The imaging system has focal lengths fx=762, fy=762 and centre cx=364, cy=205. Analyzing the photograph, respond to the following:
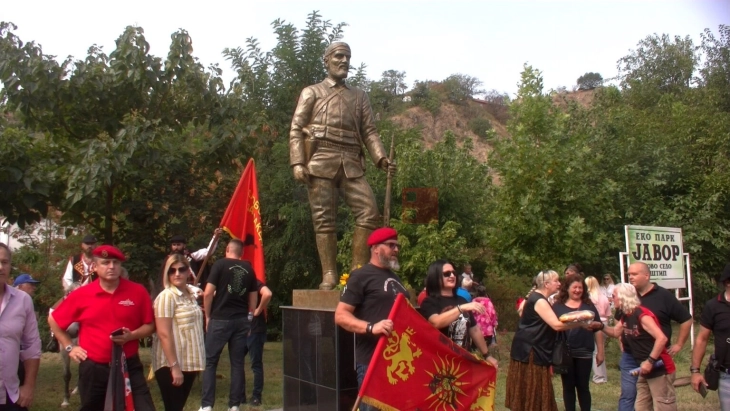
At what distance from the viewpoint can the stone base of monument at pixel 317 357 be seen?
6.88 m

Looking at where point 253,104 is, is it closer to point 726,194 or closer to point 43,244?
point 43,244

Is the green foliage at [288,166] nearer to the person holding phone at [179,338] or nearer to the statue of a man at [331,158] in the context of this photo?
the statue of a man at [331,158]

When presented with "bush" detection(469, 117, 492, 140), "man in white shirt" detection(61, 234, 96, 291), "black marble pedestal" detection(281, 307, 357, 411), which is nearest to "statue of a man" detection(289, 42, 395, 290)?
"black marble pedestal" detection(281, 307, 357, 411)

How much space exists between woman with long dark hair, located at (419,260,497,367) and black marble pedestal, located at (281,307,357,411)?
1.43m

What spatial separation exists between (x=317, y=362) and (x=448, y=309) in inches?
86.6

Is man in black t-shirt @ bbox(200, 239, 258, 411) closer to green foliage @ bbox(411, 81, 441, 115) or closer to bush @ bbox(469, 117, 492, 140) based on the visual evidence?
green foliage @ bbox(411, 81, 441, 115)

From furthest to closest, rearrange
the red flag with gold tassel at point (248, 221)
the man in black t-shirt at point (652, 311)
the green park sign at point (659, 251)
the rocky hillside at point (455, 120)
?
the rocky hillside at point (455, 120), the green park sign at point (659, 251), the red flag with gold tassel at point (248, 221), the man in black t-shirt at point (652, 311)

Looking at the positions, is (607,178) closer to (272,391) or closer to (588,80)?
(272,391)

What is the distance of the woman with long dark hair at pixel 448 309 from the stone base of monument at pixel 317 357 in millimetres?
1448

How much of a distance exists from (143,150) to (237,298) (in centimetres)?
342

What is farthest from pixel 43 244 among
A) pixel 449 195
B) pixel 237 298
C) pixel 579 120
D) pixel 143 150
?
pixel 579 120

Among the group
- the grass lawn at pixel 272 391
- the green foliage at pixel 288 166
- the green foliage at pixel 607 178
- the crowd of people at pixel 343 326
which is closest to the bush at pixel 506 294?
the green foliage at pixel 288 166

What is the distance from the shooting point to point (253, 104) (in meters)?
17.7

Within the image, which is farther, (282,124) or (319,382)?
(282,124)
